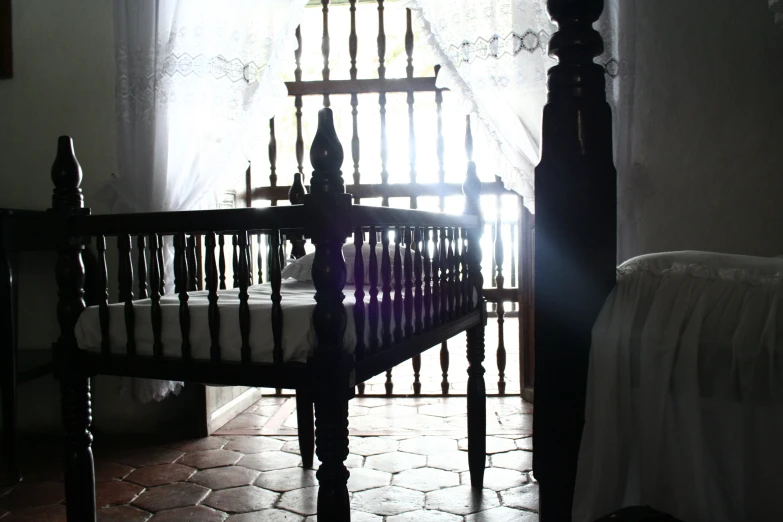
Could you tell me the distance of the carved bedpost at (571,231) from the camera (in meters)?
1.07

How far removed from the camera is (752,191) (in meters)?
2.50

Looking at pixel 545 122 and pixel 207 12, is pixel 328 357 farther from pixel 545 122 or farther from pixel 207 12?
pixel 207 12

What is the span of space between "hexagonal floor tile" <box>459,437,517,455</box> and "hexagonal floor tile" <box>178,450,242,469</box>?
93cm

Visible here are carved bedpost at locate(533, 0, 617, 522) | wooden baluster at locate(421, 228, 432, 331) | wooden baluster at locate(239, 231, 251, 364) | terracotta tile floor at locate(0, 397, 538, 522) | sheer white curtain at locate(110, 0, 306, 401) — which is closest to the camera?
carved bedpost at locate(533, 0, 617, 522)

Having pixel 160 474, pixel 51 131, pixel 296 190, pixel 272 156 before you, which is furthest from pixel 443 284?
pixel 51 131

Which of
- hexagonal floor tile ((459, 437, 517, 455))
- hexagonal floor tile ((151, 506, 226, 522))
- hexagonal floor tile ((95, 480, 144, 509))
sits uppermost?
hexagonal floor tile ((151, 506, 226, 522))

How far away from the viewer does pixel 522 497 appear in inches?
79.1

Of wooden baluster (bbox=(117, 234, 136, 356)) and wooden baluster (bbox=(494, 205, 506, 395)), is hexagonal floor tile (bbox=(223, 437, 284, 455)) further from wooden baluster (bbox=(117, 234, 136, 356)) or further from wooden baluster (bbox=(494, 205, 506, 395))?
wooden baluster (bbox=(494, 205, 506, 395))

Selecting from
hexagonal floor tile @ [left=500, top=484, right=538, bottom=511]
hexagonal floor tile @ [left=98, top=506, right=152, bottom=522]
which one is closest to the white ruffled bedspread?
hexagonal floor tile @ [left=500, top=484, right=538, bottom=511]

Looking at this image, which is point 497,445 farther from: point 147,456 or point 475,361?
point 147,456

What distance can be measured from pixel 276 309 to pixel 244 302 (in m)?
0.09

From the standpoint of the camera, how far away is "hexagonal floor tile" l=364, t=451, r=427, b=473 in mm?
2287

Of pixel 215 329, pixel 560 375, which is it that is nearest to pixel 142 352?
pixel 215 329

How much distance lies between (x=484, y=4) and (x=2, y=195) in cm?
234
